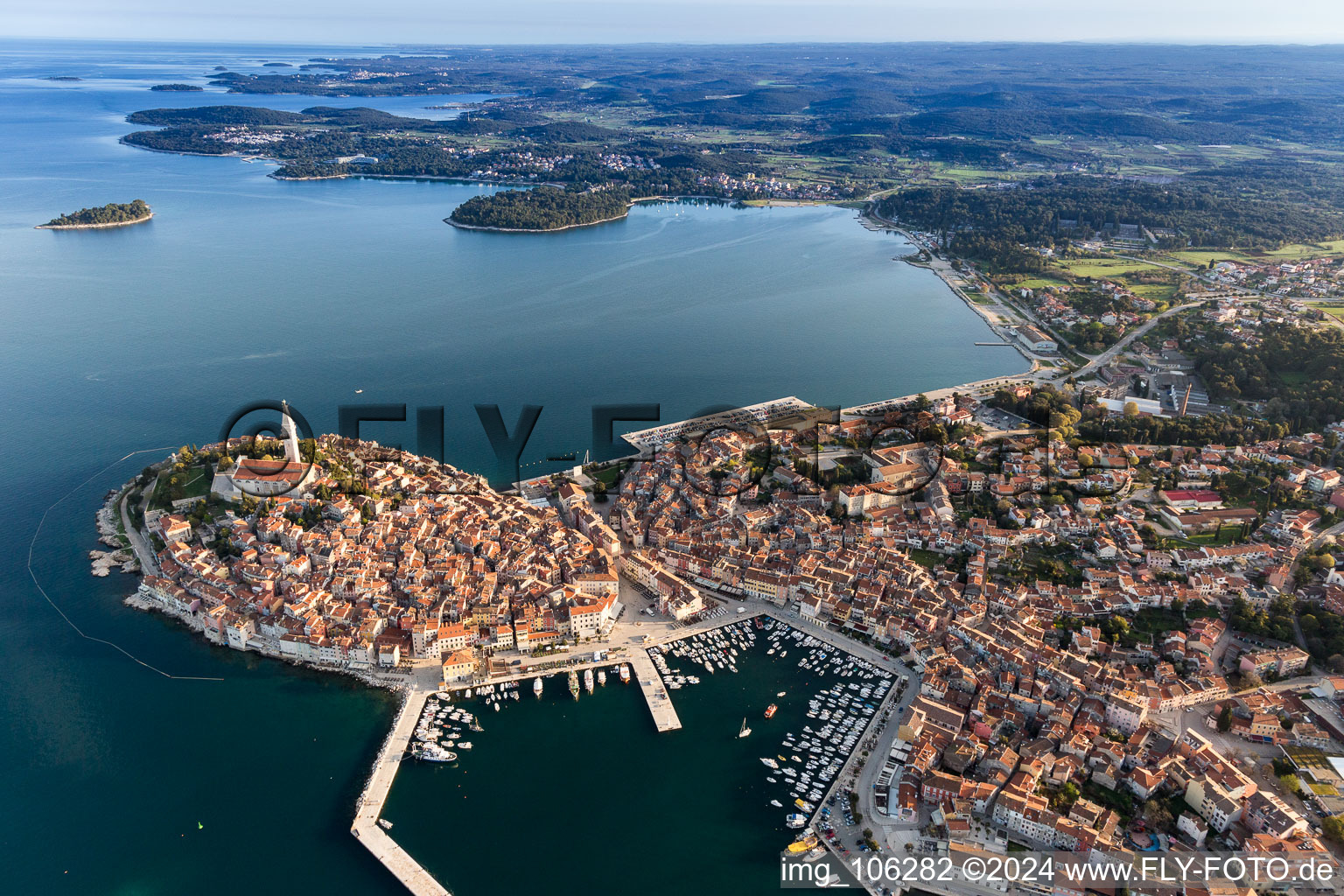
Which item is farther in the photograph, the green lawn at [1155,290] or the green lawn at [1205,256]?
the green lawn at [1205,256]

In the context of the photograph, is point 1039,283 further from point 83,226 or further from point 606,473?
point 83,226

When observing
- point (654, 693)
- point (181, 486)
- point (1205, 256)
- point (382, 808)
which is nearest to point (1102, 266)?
point (1205, 256)

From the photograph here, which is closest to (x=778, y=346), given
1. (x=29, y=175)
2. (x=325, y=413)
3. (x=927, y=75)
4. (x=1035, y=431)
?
(x=1035, y=431)

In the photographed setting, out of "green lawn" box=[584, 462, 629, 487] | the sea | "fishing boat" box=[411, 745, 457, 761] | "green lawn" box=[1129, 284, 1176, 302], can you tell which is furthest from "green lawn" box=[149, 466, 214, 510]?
"green lawn" box=[1129, 284, 1176, 302]

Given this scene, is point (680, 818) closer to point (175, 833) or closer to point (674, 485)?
point (175, 833)

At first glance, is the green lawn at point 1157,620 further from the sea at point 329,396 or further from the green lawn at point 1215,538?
the sea at point 329,396

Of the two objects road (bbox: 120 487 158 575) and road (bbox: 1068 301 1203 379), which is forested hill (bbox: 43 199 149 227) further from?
road (bbox: 1068 301 1203 379)

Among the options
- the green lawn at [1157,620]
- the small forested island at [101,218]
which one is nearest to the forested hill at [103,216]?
the small forested island at [101,218]
